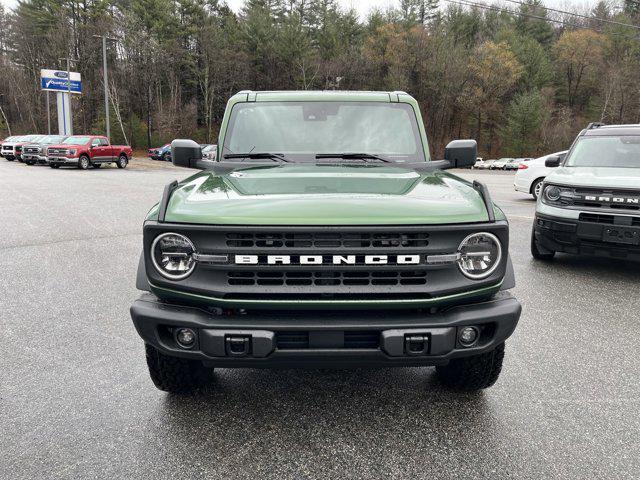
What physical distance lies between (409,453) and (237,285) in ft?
3.91

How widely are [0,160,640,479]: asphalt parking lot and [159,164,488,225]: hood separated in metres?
1.15

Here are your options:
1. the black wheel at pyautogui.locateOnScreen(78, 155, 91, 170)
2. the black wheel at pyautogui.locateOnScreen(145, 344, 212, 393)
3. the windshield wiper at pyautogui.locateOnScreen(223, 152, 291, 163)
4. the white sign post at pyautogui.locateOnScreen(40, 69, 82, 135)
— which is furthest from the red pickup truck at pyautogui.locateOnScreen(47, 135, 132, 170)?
the black wheel at pyautogui.locateOnScreen(145, 344, 212, 393)

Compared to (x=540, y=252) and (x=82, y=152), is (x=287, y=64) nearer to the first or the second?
(x=82, y=152)

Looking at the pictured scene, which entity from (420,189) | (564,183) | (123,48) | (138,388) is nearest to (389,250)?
(420,189)

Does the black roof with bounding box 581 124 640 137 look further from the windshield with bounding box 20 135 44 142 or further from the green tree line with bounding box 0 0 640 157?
the green tree line with bounding box 0 0 640 157

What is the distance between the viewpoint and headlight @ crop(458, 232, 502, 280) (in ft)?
8.66

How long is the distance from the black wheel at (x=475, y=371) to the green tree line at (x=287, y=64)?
5542 cm

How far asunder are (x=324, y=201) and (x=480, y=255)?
814mm

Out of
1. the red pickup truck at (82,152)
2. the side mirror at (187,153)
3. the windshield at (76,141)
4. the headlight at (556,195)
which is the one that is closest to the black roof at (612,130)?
the headlight at (556,195)

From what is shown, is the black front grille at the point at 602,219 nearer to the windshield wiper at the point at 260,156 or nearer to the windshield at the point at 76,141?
the windshield wiper at the point at 260,156

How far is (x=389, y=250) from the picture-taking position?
2.51 m

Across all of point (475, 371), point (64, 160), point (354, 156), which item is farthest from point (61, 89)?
point (475, 371)

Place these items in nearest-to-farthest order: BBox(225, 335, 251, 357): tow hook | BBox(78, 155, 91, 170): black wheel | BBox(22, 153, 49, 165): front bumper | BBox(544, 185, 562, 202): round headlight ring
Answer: BBox(225, 335, 251, 357): tow hook < BBox(544, 185, 562, 202): round headlight ring < BBox(78, 155, 91, 170): black wheel < BBox(22, 153, 49, 165): front bumper

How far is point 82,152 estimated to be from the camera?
2720 centimetres
